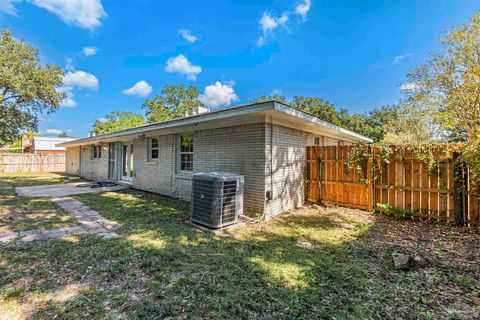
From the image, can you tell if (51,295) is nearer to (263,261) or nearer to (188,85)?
(263,261)

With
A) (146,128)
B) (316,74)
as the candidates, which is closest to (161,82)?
(316,74)

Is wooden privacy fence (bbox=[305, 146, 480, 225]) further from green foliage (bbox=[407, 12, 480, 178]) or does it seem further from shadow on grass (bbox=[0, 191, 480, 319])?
shadow on grass (bbox=[0, 191, 480, 319])

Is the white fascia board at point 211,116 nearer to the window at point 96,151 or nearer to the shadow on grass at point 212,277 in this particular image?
the shadow on grass at point 212,277

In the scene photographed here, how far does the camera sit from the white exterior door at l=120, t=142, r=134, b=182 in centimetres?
1149

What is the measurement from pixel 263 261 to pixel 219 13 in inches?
424

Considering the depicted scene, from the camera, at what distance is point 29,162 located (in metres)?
21.6

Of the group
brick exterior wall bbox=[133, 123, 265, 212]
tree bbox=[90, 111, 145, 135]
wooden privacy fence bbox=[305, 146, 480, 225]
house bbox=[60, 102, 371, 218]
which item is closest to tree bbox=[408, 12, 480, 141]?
wooden privacy fence bbox=[305, 146, 480, 225]

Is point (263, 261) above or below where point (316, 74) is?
below

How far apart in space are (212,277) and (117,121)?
41.2 m

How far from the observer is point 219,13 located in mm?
10062

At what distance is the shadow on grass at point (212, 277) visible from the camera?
2232mm

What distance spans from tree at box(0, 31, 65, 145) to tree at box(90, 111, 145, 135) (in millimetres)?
17321

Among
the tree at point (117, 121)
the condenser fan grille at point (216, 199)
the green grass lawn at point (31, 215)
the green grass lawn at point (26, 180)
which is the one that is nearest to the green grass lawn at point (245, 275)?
the condenser fan grille at point (216, 199)

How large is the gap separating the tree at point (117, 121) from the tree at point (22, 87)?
56.8 feet
